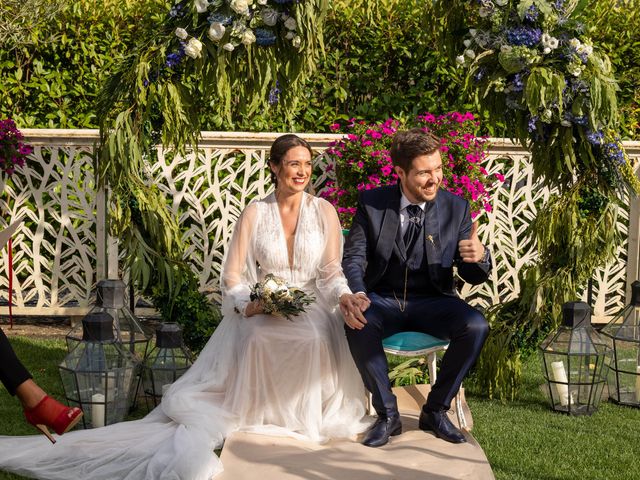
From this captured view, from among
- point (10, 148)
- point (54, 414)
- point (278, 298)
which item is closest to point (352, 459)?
point (278, 298)

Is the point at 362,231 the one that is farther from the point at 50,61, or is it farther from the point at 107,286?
the point at 50,61

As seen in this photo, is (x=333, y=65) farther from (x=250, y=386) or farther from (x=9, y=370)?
(x=9, y=370)

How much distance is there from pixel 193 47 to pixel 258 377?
183cm

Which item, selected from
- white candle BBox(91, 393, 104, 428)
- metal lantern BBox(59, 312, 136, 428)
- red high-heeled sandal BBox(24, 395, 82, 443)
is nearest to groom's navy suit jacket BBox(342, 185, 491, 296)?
metal lantern BBox(59, 312, 136, 428)

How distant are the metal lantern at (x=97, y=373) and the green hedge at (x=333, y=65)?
3031 millimetres

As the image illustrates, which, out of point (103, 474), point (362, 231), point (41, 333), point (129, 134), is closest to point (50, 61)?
point (41, 333)

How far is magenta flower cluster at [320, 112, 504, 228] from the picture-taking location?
657cm

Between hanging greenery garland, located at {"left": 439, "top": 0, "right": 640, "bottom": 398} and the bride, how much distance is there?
3.77ft

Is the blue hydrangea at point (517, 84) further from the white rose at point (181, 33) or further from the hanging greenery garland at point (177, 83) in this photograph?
the white rose at point (181, 33)

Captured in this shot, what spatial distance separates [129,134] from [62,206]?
7.41 ft

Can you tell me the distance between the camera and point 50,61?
7.59 meters

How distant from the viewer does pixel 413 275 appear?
4.93m

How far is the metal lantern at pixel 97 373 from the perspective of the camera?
477 cm

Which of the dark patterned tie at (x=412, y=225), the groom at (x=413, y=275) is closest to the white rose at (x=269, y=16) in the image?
the groom at (x=413, y=275)
